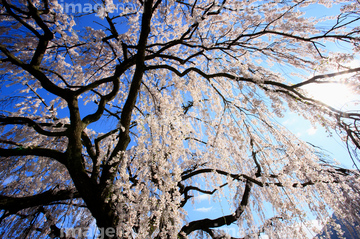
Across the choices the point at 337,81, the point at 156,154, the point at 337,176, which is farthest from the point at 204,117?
the point at 337,176

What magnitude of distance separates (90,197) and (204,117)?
233 centimetres

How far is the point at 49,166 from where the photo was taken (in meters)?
3.79

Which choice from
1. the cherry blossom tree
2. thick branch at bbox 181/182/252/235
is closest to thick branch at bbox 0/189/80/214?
the cherry blossom tree

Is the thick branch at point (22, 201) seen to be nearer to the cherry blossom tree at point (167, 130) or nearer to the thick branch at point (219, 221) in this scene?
the cherry blossom tree at point (167, 130)

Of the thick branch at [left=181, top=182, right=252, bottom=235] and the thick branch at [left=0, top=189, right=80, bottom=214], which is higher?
the thick branch at [left=0, top=189, right=80, bottom=214]

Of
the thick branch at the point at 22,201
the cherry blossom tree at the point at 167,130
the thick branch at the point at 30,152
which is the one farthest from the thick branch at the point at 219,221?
the thick branch at the point at 30,152

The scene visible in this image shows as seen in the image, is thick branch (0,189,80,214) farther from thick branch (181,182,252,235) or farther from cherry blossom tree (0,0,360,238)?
thick branch (181,182,252,235)

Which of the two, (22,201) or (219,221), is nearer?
(22,201)

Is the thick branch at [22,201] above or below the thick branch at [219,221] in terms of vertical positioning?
above

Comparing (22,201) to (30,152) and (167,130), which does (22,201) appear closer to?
(30,152)

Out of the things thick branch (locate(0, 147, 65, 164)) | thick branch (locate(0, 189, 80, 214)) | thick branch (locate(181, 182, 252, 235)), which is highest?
thick branch (locate(0, 147, 65, 164))

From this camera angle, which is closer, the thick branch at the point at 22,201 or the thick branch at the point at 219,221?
the thick branch at the point at 22,201

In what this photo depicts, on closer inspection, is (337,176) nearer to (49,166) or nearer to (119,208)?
(119,208)

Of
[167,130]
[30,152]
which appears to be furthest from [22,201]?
[167,130]
